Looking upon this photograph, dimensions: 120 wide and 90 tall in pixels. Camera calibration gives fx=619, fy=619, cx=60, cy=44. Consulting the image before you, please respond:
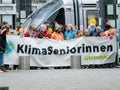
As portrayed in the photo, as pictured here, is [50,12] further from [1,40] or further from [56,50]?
[1,40]

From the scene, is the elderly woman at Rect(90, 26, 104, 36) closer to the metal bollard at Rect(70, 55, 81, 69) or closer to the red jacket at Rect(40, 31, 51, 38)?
the red jacket at Rect(40, 31, 51, 38)

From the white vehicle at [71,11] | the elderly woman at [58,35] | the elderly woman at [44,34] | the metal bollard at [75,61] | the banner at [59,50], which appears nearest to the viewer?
the banner at [59,50]

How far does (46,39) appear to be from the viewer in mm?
25453

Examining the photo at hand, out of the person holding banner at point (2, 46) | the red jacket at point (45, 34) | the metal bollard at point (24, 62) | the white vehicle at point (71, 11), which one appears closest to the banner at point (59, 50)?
the metal bollard at point (24, 62)

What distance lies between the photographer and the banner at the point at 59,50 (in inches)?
981

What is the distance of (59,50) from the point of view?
1009 inches

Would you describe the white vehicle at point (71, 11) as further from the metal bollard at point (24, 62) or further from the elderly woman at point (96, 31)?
the metal bollard at point (24, 62)

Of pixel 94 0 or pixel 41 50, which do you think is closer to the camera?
pixel 41 50

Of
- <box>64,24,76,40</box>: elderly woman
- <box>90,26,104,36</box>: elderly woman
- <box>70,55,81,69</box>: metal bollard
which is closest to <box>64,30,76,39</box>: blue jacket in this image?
<box>64,24,76,40</box>: elderly woman

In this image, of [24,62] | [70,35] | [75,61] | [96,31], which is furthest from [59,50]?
[96,31]

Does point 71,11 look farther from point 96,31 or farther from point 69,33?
point 69,33

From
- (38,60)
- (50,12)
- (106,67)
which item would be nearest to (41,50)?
(38,60)

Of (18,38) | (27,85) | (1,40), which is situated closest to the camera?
(27,85)

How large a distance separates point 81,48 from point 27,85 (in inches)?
425
